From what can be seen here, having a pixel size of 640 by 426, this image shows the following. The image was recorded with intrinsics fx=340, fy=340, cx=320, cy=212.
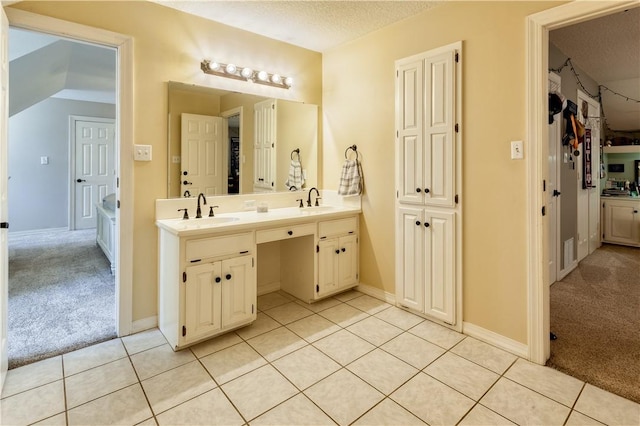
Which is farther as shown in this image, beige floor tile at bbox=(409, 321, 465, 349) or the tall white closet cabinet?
the tall white closet cabinet

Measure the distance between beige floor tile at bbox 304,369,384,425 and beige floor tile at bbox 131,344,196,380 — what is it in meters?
0.83

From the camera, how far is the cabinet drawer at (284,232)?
8.18 ft

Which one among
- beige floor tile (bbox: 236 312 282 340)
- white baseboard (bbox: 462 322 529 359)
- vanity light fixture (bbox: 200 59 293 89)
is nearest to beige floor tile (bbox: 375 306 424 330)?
white baseboard (bbox: 462 322 529 359)

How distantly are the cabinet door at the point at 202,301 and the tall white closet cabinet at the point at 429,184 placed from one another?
4.75ft

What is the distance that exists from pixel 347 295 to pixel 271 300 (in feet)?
2.28

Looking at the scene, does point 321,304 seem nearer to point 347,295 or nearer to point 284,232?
point 347,295

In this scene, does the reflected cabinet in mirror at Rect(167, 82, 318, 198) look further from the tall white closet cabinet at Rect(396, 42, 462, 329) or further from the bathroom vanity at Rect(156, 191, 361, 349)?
the tall white closet cabinet at Rect(396, 42, 462, 329)

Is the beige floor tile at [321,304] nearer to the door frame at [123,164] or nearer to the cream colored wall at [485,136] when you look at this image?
the cream colored wall at [485,136]

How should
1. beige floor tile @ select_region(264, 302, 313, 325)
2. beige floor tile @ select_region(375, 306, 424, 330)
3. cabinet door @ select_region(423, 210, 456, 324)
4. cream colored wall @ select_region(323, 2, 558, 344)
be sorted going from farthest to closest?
beige floor tile @ select_region(264, 302, 313, 325), beige floor tile @ select_region(375, 306, 424, 330), cabinet door @ select_region(423, 210, 456, 324), cream colored wall @ select_region(323, 2, 558, 344)

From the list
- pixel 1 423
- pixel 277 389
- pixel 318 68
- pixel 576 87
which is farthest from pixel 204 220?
pixel 576 87

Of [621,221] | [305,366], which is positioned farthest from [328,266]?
[621,221]

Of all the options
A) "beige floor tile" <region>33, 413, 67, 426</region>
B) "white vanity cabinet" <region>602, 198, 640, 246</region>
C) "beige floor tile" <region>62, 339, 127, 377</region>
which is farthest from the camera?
"white vanity cabinet" <region>602, 198, 640, 246</region>

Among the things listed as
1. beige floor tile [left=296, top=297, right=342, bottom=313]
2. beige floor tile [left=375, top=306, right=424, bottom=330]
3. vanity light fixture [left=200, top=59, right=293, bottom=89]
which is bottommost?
beige floor tile [left=375, top=306, right=424, bottom=330]

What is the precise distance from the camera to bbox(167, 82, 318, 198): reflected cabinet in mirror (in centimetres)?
259
